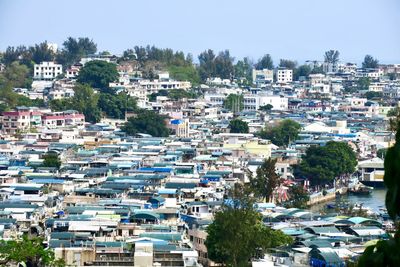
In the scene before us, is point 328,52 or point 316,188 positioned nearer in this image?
point 316,188

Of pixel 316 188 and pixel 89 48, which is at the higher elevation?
pixel 89 48

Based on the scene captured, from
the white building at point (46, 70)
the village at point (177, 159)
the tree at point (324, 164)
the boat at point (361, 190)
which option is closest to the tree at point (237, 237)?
the village at point (177, 159)

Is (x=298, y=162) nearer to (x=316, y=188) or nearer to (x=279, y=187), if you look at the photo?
(x=316, y=188)

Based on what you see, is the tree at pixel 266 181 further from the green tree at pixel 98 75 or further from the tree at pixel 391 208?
the green tree at pixel 98 75

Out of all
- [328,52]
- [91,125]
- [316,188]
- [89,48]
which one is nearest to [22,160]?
[316,188]

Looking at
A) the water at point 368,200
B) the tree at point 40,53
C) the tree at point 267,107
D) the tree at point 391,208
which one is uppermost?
the tree at point 40,53

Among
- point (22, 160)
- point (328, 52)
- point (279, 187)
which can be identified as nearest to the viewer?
point (279, 187)
